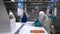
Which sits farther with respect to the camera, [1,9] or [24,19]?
[24,19]

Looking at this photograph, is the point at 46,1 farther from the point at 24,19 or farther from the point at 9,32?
the point at 24,19

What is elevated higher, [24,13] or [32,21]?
[24,13]

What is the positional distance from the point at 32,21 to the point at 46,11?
0.84 ft

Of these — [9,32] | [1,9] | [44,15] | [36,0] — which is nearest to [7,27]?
[9,32]

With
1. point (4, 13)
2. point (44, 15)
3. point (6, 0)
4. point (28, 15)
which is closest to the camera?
point (6, 0)

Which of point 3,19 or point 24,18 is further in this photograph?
point 24,18

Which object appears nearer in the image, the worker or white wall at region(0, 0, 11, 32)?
white wall at region(0, 0, 11, 32)

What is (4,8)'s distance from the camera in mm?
712

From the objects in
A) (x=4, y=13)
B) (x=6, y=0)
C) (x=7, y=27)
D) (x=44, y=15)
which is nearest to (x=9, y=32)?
(x=7, y=27)

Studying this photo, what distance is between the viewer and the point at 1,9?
0.73 meters

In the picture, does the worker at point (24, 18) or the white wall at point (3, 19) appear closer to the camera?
the white wall at point (3, 19)

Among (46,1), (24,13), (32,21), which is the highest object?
(46,1)

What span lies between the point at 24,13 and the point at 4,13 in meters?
0.57

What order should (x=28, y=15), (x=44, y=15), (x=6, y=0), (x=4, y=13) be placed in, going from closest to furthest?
(x=6, y=0)
(x=4, y=13)
(x=44, y=15)
(x=28, y=15)
